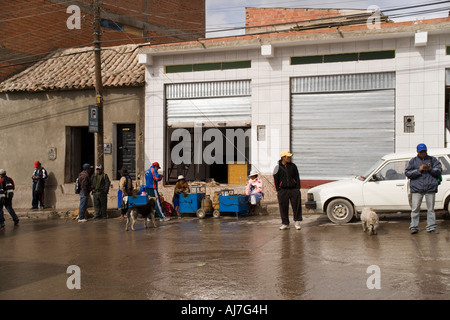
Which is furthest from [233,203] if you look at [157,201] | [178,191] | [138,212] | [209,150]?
[209,150]

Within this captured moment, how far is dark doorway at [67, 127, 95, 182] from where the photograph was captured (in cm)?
1966

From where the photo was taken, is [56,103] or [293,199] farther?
[56,103]

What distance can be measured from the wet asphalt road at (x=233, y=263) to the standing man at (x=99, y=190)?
316cm

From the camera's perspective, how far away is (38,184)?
18.6 meters

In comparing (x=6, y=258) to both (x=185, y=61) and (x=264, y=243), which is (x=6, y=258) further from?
(x=185, y=61)

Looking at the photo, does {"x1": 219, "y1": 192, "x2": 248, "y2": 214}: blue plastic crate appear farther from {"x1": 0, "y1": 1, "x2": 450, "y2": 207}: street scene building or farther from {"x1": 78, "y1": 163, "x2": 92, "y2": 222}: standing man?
{"x1": 78, "y1": 163, "x2": 92, "y2": 222}: standing man

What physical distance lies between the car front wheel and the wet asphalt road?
251 mm

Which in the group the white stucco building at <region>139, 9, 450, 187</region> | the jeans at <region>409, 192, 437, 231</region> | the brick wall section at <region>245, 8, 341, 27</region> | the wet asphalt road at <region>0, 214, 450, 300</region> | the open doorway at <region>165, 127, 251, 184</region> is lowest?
the wet asphalt road at <region>0, 214, 450, 300</region>

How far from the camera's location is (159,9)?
28.3 m

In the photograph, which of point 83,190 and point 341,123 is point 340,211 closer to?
point 341,123

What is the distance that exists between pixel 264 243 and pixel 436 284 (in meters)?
4.02

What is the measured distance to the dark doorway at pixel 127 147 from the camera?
1861 cm

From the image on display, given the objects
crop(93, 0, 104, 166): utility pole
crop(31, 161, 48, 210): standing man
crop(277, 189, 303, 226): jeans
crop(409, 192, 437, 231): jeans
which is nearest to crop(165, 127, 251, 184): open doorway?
crop(93, 0, 104, 166): utility pole

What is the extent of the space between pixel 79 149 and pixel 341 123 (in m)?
10.9
